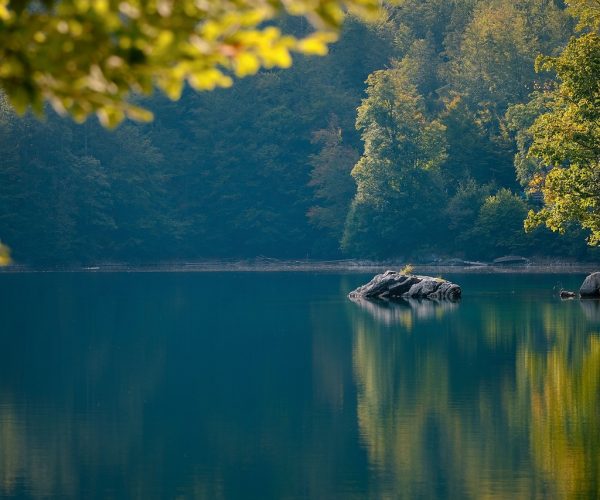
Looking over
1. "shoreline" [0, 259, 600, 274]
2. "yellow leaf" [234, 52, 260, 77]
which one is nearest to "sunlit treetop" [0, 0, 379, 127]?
"yellow leaf" [234, 52, 260, 77]

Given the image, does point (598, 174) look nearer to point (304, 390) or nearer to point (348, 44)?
point (304, 390)

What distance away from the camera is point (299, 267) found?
7788 centimetres

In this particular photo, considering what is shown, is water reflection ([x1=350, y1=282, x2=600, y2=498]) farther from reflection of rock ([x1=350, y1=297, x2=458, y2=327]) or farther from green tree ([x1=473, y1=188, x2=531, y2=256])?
green tree ([x1=473, y1=188, x2=531, y2=256])

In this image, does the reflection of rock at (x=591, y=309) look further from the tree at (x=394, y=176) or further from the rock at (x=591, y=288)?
the tree at (x=394, y=176)

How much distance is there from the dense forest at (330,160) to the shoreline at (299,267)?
75 centimetres

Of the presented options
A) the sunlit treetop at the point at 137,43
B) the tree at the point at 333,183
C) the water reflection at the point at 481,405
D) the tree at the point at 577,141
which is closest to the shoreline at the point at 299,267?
the tree at the point at 333,183

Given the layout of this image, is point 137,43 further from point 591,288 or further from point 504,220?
point 504,220

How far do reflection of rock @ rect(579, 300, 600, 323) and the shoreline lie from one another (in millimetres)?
21664

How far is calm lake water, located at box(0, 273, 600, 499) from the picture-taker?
49.1 feet

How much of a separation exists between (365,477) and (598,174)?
63.8 ft

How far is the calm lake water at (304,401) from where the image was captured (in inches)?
589

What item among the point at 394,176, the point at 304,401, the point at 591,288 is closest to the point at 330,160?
the point at 394,176

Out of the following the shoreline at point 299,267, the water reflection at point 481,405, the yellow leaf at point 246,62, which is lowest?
the water reflection at point 481,405

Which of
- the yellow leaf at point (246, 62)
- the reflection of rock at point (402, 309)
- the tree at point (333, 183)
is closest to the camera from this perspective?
the yellow leaf at point (246, 62)
